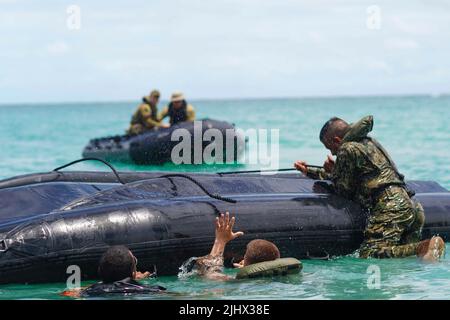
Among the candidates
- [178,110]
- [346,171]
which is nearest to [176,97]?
[178,110]

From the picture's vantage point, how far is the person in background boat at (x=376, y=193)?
1045cm

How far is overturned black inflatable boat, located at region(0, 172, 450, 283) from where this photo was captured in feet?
30.5

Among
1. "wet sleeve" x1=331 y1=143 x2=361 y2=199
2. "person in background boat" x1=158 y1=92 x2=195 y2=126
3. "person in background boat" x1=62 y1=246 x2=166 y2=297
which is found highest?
"person in background boat" x1=158 y1=92 x2=195 y2=126

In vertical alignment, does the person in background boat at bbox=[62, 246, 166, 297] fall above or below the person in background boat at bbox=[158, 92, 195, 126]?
below

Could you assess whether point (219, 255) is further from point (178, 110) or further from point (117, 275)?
point (178, 110)

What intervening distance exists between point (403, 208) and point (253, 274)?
2284 millimetres

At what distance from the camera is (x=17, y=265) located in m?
9.20

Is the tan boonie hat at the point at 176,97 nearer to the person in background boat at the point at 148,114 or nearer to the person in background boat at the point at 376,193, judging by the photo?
the person in background boat at the point at 148,114

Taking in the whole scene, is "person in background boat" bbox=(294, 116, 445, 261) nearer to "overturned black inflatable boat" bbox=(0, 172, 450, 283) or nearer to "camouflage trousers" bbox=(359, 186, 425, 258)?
"camouflage trousers" bbox=(359, 186, 425, 258)

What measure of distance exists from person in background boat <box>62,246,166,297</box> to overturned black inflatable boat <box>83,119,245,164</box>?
1303 centimetres

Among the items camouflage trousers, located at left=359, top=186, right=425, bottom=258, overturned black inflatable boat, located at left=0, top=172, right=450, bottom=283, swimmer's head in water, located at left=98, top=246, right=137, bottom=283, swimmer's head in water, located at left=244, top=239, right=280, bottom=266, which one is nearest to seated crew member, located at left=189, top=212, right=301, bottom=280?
swimmer's head in water, located at left=244, top=239, right=280, bottom=266

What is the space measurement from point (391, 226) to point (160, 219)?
2.47 m

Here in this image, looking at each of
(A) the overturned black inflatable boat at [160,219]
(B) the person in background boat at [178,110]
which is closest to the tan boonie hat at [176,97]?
(B) the person in background boat at [178,110]
